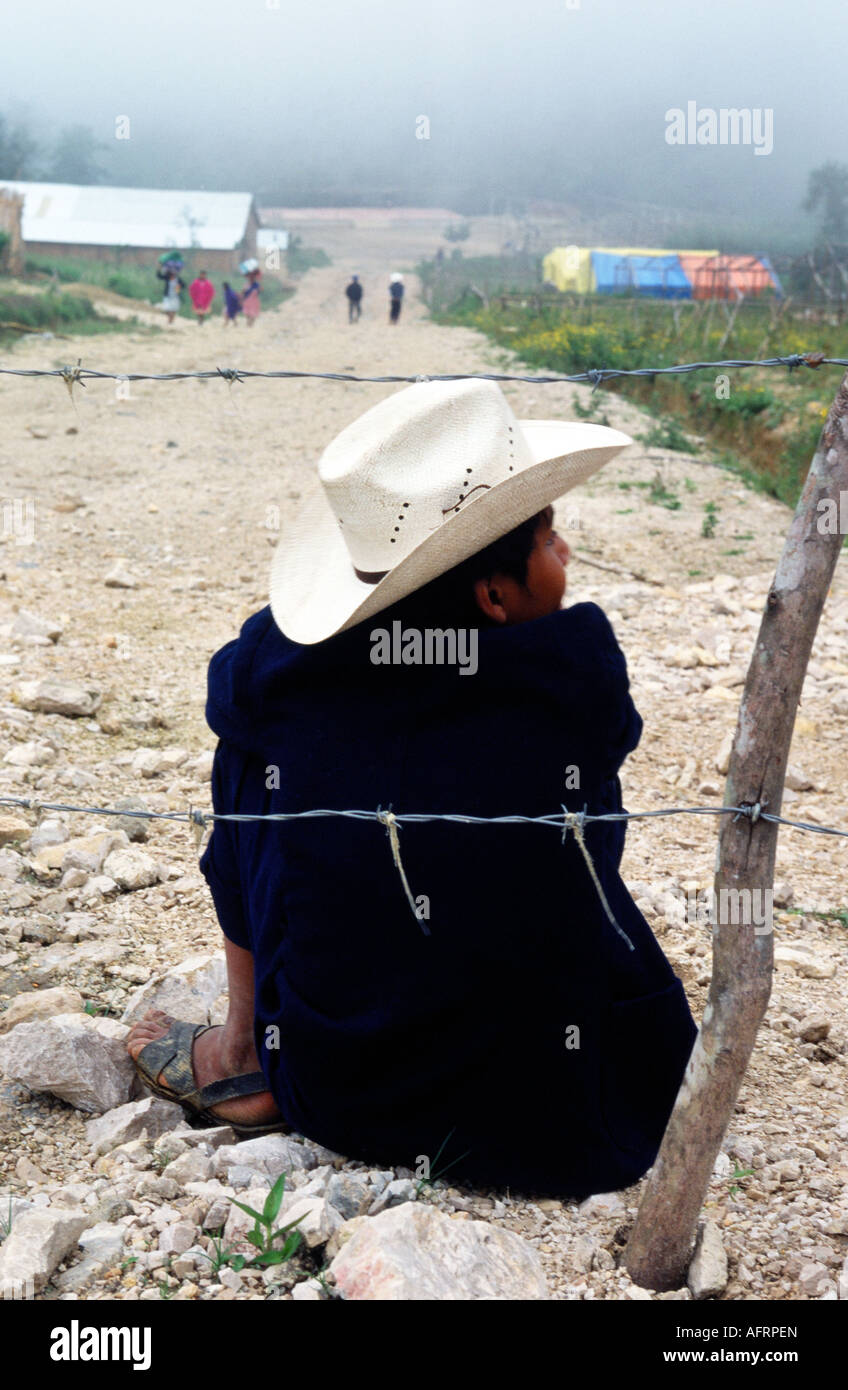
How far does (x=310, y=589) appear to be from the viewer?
81.7 inches

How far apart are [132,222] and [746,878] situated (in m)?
51.0

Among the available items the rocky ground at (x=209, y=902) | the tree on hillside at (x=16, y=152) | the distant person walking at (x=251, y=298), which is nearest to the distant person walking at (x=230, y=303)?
the distant person walking at (x=251, y=298)

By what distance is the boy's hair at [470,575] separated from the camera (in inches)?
71.9

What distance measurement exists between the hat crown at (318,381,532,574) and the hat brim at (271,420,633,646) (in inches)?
2.2

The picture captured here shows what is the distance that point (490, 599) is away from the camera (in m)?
1.84

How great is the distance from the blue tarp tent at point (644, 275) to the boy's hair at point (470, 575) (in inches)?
1382

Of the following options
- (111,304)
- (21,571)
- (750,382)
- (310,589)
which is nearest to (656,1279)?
(310,589)

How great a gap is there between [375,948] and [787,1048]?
1194 millimetres

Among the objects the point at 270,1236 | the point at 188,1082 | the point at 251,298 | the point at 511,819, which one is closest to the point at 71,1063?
the point at 188,1082

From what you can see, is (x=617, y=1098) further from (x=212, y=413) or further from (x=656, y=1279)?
(x=212, y=413)

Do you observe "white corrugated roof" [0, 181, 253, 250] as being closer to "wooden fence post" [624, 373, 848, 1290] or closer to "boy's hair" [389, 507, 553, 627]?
"boy's hair" [389, 507, 553, 627]

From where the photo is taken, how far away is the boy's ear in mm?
1823

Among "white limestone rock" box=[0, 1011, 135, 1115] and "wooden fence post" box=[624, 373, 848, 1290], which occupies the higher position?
"wooden fence post" box=[624, 373, 848, 1290]

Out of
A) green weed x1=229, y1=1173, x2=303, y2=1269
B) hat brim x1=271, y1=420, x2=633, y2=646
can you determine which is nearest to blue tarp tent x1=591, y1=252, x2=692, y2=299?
hat brim x1=271, y1=420, x2=633, y2=646
